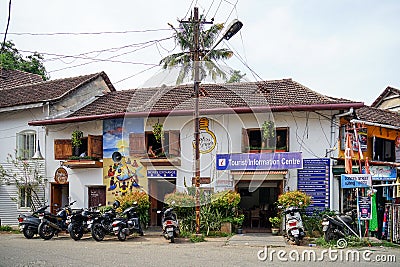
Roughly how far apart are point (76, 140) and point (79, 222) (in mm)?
4569

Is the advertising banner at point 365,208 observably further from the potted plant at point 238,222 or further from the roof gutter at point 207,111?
the potted plant at point 238,222

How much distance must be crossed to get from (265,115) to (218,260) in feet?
23.0

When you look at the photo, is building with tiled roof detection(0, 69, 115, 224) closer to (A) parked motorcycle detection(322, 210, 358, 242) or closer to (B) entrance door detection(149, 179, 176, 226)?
(B) entrance door detection(149, 179, 176, 226)

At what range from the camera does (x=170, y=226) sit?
557 inches

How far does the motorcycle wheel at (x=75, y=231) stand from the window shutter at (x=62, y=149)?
14.5ft

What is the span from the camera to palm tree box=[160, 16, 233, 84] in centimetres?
1652

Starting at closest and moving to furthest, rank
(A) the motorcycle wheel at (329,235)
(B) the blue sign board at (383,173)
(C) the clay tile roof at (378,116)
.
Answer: (A) the motorcycle wheel at (329,235) → (B) the blue sign board at (383,173) → (C) the clay tile roof at (378,116)

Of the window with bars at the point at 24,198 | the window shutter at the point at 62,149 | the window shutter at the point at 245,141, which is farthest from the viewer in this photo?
the window with bars at the point at 24,198

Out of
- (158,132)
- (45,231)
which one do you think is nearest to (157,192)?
(158,132)

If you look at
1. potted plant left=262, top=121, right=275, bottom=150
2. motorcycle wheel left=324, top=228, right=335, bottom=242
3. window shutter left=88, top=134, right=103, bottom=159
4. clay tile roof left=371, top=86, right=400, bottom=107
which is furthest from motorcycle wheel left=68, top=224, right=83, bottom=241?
clay tile roof left=371, top=86, right=400, bottom=107

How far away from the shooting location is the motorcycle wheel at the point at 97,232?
14.5 metres

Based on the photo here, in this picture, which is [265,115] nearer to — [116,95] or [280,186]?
[280,186]

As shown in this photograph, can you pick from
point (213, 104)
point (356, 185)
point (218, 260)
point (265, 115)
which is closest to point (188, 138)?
point (213, 104)

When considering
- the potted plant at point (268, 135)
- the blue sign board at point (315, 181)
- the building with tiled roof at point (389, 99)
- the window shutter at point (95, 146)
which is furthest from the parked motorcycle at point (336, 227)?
the building with tiled roof at point (389, 99)
